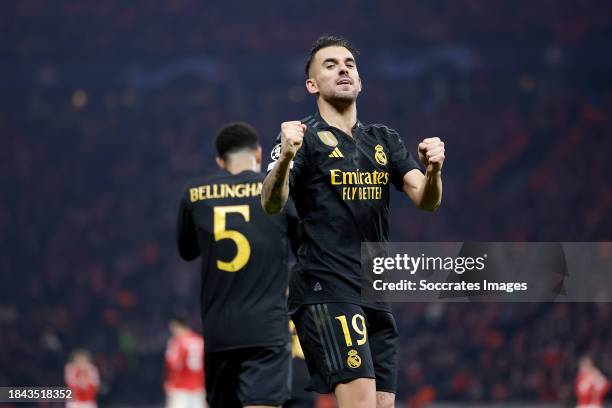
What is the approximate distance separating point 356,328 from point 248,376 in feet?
5.16

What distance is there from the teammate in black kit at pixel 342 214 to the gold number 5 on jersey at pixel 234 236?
1247 mm

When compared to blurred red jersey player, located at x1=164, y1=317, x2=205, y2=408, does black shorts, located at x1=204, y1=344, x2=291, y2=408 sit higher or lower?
lower

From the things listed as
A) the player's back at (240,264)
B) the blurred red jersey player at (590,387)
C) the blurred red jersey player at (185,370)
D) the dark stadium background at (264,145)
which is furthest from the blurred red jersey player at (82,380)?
the player's back at (240,264)

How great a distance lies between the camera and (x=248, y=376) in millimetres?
5242

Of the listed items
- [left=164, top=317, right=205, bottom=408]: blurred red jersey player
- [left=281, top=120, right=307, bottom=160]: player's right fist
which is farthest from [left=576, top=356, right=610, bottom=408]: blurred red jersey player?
[left=281, top=120, right=307, bottom=160]: player's right fist

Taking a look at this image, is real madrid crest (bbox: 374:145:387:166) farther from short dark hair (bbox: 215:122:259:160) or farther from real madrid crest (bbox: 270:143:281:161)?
short dark hair (bbox: 215:122:259:160)

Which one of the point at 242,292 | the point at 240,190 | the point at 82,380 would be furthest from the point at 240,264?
the point at 82,380

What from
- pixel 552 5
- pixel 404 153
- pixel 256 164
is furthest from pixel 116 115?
pixel 404 153

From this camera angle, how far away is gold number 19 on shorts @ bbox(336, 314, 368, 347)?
150 inches

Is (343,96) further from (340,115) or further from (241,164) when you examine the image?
(241,164)

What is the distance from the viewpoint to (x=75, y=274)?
2147 cm

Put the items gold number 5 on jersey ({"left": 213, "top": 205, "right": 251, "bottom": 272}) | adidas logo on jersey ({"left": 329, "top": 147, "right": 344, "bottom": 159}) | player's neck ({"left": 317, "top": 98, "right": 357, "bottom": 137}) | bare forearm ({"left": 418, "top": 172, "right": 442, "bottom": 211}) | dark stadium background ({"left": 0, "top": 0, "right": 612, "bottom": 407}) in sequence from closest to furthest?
bare forearm ({"left": 418, "top": 172, "right": 442, "bottom": 211}) → adidas logo on jersey ({"left": 329, "top": 147, "right": 344, "bottom": 159}) → player's neck ({"left": 317, "top": 98, "right": 357, "bottom": 137}) → gold number 5 on jersey ({"left": 213, "top": 205, "right": 251, "bottom": 272}) → dark stadium background ({"left": 0, "top": 0, "right": 612, "bottom": 407})

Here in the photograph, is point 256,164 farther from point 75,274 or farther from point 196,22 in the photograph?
point 196,22

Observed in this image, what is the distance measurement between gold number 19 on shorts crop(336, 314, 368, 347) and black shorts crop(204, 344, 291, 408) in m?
1.49
